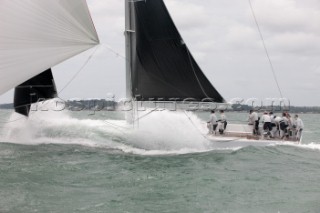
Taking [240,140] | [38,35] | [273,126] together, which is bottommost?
[240,140]

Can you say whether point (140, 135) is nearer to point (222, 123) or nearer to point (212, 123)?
point (212, 123)

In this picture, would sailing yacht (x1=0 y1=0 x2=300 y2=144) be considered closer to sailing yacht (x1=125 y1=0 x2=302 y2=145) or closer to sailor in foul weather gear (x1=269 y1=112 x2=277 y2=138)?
sailing yacht (x1=125 y1=0 x2=302 y2=145)

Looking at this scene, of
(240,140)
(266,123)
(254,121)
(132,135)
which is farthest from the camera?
(254,121)

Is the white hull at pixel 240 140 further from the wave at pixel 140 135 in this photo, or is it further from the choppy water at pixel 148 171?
the wave at pixel 140 135

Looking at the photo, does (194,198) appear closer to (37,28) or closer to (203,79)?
(37,28)

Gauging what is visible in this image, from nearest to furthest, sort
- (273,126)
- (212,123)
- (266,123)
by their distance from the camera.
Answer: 1. (212,123)
2. (266,123)
3. (273,126)

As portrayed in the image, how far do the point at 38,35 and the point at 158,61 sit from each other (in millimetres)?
6717

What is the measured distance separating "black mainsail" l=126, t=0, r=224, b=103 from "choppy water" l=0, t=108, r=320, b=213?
3.27 feet

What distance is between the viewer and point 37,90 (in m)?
17.2

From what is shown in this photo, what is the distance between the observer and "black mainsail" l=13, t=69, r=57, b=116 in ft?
55.4

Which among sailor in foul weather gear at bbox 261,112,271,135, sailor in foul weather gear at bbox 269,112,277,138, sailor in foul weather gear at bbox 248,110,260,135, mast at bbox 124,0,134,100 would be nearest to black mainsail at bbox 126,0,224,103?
mast at bbox 124,0,134,100

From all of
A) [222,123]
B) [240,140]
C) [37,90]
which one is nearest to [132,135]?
[222,123]

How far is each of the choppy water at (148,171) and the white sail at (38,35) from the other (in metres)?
2.83

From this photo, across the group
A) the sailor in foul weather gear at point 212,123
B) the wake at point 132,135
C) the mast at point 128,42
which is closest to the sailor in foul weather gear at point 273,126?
the sailor in foul weather gear at point 212,123
